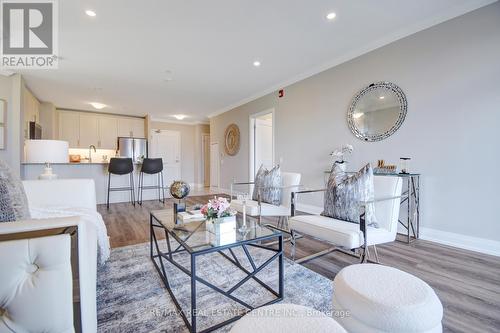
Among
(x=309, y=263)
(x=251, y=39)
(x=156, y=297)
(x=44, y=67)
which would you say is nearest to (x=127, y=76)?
(x=44, y=67)

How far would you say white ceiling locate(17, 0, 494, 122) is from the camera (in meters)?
2.34

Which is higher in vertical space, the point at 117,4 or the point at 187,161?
the point at 117,4

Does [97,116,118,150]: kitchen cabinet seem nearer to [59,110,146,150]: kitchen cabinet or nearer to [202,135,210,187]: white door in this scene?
[59,110,146,150]: kitchen cabinet

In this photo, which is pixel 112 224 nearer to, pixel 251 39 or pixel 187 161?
pixel 251 39

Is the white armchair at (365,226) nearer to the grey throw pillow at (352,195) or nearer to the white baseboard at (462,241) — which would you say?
the grey throw pillow at (352,195)

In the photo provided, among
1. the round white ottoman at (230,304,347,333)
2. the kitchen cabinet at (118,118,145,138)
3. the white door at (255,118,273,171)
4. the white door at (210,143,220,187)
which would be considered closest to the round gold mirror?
the white door at (255,118,273,171)

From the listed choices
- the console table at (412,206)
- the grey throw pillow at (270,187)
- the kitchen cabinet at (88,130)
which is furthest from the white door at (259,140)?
the kitchen cabinet at (88,130)

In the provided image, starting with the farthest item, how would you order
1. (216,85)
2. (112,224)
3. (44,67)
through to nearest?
(216,85), (44,67), (112,224)

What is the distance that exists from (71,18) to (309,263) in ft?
11.7

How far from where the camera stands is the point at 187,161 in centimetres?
842

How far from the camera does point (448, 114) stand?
2.47 metres

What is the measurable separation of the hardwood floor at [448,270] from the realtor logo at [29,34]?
2.59 meters

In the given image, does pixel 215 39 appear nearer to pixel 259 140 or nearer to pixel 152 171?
pixel 259 140

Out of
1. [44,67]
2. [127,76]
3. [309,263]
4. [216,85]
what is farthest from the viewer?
[216,85]
